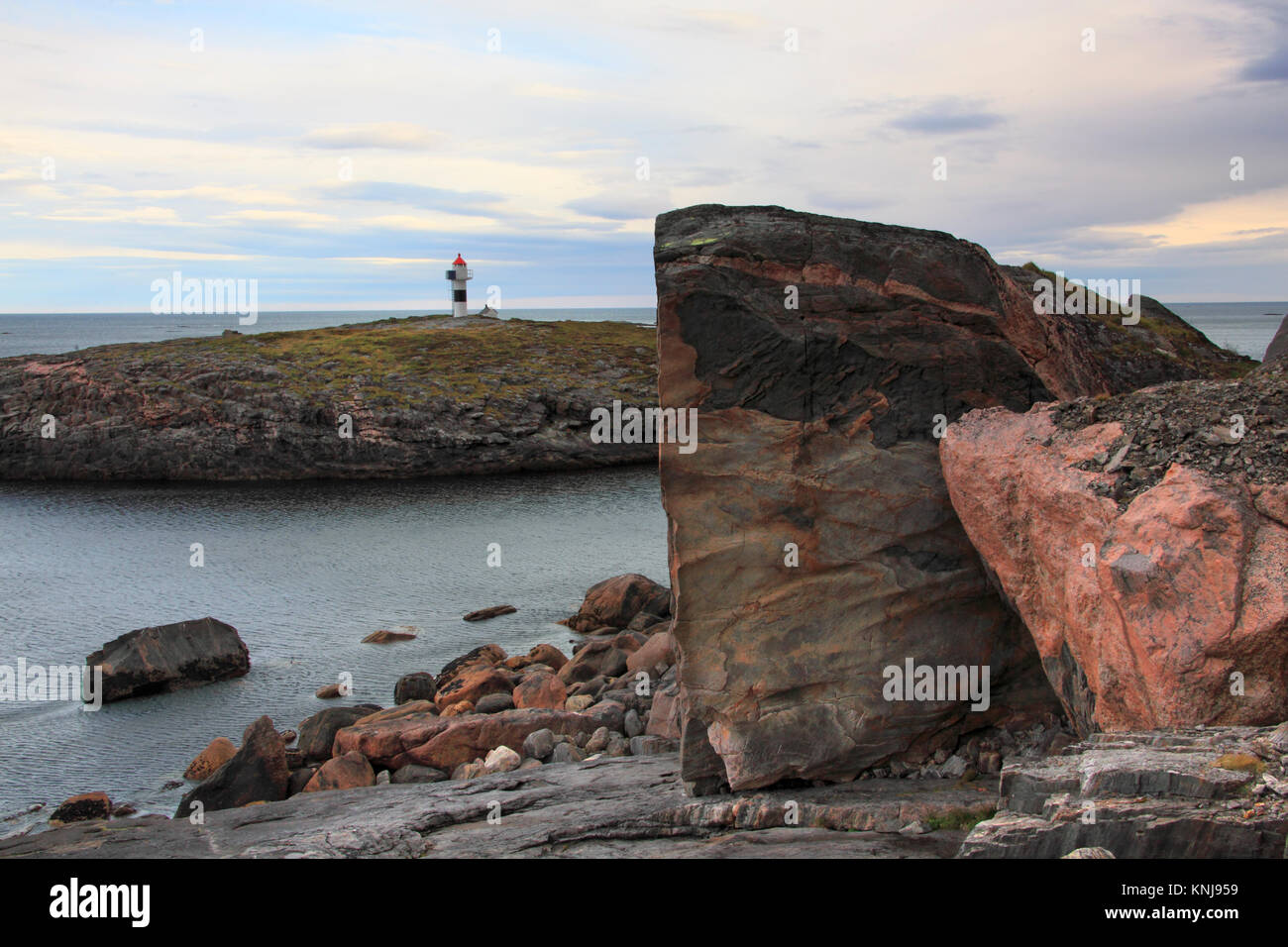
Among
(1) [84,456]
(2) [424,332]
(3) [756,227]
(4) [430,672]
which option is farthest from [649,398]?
(3) [756,227]

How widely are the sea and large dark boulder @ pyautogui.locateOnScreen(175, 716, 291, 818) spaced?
1516 millimetres

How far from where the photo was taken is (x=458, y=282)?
9675 centimetres

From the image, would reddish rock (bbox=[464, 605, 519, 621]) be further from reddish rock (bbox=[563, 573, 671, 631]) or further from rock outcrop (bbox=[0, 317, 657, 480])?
rock outcrop (bbox=[0, 317, 657, 480])

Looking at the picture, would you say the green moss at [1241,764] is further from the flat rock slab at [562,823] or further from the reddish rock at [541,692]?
the reddish rock at [541,692]

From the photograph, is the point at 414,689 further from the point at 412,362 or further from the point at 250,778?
the point at 412,362

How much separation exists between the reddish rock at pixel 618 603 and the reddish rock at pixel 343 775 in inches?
507

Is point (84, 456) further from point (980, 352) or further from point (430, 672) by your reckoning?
point (980, 352)

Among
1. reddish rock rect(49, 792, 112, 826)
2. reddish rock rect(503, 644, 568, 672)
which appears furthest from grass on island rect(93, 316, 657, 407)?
reddish rock rect(49, 792, 112, 826)

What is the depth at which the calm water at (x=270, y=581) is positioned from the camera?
79.4 ft

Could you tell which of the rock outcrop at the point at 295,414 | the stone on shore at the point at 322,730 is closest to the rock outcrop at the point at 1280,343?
the stone on shore at the point at 322,730

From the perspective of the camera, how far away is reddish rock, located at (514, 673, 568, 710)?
2350cm

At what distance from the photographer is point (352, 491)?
59.8 m

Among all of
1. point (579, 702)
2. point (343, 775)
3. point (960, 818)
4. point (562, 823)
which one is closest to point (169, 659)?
point (343, 775)

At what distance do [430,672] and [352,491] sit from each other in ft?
111
